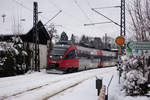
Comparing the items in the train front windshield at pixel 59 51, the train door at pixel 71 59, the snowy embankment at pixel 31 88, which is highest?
the train front windshield at pixel 59 51

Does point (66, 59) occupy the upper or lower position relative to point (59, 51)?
lower

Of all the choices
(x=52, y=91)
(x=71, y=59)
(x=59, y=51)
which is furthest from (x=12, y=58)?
(x=52, y=91)

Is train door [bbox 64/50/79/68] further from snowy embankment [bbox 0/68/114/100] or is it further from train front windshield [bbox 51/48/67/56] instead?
snowy embankment [bbox 0/68/114/100]

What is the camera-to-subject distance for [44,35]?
34281 mm

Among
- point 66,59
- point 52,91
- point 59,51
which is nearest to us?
point 52,91

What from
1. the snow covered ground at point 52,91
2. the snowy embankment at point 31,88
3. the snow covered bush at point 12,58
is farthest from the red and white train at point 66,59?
the snow covered ground at point 52,91

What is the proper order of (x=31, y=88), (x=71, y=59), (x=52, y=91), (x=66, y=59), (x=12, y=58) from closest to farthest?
(x=52, y=91)
(x=31, y=88)
(x=12, y=58)
(x=66, y=59)
(x=71, y=59)

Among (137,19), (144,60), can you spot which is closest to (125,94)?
(144,60)

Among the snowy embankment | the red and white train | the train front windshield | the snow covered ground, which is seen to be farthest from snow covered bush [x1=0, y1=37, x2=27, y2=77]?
the snow covered ground

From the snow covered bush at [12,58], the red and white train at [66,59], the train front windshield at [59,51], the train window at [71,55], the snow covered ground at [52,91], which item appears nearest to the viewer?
the snow covered ground at [52,91]

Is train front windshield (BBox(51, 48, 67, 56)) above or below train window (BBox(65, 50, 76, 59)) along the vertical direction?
above

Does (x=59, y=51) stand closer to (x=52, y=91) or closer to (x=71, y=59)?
(x=71, y=59)

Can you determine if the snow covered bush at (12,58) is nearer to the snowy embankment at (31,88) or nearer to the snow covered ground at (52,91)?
the snowy embankment at (31,88)

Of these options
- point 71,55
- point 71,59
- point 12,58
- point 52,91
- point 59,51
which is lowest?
point 52,91
